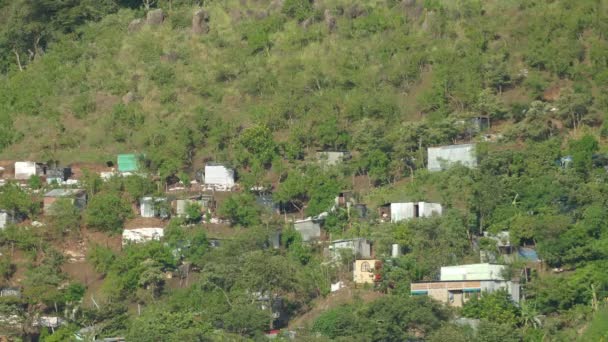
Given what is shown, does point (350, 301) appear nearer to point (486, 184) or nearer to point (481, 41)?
point (486, 184)

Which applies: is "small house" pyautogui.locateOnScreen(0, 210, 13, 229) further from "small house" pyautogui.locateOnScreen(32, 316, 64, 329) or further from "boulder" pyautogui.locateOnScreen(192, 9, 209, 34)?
"boulder" pyautogui.locateOnScreen(192, 9, 209, 34)

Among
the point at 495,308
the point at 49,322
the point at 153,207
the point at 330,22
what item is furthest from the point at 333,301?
the point at 330,22

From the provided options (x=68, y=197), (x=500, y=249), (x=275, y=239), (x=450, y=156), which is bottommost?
(x=500, y=249)

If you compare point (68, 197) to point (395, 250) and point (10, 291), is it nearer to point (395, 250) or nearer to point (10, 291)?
point (10, 291)

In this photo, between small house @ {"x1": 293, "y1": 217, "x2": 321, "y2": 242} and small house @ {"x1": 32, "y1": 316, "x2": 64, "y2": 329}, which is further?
small house @ {"x1": 293, "y1": 217, "x2": 321, "y2": 242}

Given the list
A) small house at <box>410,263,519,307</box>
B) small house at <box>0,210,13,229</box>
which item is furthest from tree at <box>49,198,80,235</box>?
small house at <box>410,263,519,307</box>

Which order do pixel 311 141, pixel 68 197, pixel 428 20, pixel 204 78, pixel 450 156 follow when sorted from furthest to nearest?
pixel 428 20 → pixel 204 78 → pixel 311 141 → pixel 68 197 → pixel 450 156

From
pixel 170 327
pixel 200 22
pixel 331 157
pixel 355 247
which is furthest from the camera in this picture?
pixel 200 22
